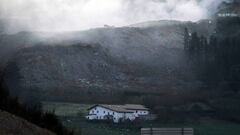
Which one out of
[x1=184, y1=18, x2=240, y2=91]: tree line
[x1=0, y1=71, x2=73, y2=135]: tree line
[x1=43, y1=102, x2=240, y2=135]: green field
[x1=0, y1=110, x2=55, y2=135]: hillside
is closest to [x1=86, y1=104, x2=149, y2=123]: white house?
[x1=43, y1=102, x2=240, y2=135]: green field

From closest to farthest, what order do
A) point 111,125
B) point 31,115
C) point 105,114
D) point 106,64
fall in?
point 31,115 → point 111,125 → point 105,114 → point 106,64

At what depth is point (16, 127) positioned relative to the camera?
70.0 feet

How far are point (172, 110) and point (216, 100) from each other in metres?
16.2

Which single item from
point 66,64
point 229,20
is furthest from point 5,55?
point 229,20

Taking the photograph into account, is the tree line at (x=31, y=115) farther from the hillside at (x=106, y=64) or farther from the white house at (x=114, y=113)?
the hillside at (x=106, y=64)

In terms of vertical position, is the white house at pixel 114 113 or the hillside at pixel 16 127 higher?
the white house at pixel 114 113

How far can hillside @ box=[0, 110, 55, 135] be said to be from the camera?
20833 mm

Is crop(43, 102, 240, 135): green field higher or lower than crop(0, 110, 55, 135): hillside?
higher

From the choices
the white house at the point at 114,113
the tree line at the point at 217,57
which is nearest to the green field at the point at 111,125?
the white house at the point at 114,113

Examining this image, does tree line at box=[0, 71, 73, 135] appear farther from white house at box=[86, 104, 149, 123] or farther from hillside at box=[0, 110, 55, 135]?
white house at box=[86, 104, 149, 123]

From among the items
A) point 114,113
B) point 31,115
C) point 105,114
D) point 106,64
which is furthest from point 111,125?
point 106,64

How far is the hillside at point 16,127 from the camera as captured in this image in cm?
2083

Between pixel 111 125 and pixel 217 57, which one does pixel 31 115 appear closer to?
pixel 111 125

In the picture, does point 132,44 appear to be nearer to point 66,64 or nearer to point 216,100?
point 66,64
